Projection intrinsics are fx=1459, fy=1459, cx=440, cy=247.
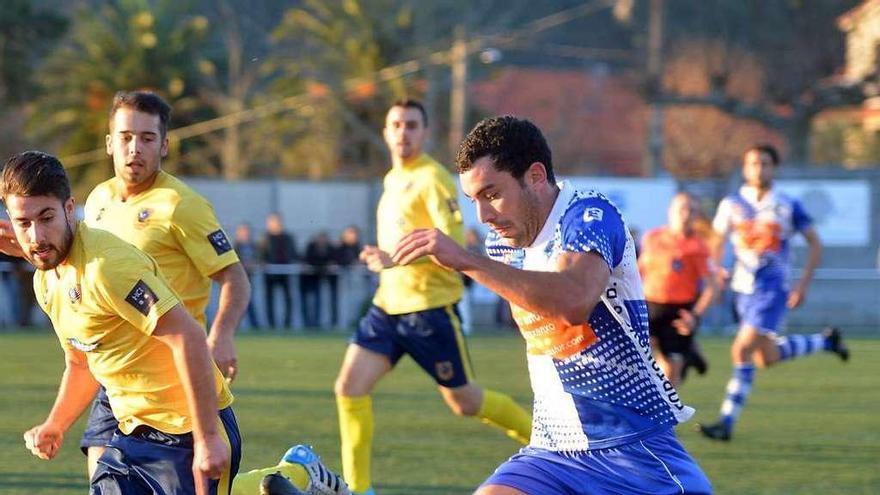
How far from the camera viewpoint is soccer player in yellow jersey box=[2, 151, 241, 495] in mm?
4629

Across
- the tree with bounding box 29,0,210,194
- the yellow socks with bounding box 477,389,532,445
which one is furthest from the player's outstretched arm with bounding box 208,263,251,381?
the tree with bounding box 29,0,210,194

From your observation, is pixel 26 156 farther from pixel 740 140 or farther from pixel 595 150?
pixel 595 150

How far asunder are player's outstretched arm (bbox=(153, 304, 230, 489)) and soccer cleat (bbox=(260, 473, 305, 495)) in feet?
2.23

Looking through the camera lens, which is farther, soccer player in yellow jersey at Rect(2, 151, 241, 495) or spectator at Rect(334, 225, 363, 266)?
spectator at Rect(334, 225, 363, 266)

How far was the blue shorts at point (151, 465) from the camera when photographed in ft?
16.2

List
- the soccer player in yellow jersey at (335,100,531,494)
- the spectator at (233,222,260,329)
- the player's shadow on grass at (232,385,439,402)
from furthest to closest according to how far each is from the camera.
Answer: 1. the spectator at (233,222,260,329)
2. the player's shadow on grass at (232,385,439,402)
3. the soccer player in yellow jersey at (335,100,531,494)

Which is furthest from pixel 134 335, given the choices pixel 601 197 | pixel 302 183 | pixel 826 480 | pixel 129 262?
pixel 302 183

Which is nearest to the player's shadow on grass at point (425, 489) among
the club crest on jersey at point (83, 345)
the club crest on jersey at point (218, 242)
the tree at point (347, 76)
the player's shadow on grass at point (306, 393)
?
the club crest on jersey at point (218, 242)

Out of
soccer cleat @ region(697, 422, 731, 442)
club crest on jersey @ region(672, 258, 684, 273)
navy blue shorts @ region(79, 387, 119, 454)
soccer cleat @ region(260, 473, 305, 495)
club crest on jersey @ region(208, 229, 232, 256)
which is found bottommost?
soccer cleat @ region(697, 422, 731, 442)

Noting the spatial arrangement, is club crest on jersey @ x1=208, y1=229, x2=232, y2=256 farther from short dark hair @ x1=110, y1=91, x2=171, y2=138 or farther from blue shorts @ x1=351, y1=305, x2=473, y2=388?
blue shorts @ x1=351, y1=305, x2=473, y2=388

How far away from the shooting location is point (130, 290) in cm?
461

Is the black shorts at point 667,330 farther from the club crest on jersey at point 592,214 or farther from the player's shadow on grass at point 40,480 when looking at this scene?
the club crest on jersey at point 592,214

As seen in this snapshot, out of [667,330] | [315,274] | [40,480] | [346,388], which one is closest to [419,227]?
[346,388]

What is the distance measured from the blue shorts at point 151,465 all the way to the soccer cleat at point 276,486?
32 cm
